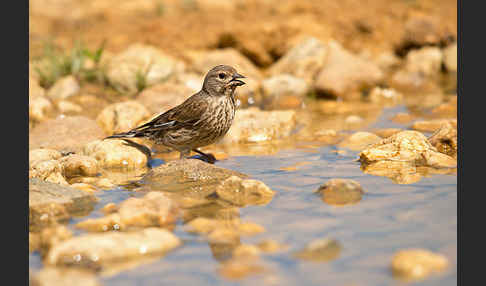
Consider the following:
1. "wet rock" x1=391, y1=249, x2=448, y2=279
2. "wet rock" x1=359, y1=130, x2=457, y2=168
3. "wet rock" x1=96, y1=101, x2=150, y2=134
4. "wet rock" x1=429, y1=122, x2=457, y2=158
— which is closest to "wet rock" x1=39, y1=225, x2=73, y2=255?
"wet rock" x1=391, y1=249, x2=448, y2=279

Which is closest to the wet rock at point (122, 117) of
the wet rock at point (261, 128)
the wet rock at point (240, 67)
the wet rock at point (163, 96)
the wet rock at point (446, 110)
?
the wet rock at point (163, 96)

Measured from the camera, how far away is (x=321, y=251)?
365 cm

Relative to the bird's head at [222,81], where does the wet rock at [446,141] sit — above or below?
below

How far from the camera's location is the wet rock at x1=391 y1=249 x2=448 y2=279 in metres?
3.27

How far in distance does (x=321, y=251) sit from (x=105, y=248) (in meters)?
1.50

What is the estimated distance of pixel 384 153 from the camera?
5895 mm

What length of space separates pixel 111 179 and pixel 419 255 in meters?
3.68

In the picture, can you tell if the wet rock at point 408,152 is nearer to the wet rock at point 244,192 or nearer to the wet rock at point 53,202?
the wet rock at point 244,192

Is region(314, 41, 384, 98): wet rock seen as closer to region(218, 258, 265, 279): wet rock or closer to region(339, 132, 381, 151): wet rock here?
region(339, 132, 381, 151): wet rock

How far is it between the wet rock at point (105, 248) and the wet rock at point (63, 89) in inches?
225

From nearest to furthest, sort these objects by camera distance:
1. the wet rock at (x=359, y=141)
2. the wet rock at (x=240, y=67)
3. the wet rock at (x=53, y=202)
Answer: the wet rock at (x=53, y=202) → the wet rock at (x=359, y=141) → the wet rock at (x=240, y=67)

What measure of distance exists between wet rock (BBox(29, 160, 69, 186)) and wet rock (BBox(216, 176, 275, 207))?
1783mm

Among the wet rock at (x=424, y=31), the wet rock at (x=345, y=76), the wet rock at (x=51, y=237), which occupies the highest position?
the wet rock at (x=424, y=31)

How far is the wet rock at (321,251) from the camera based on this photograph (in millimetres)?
3590
